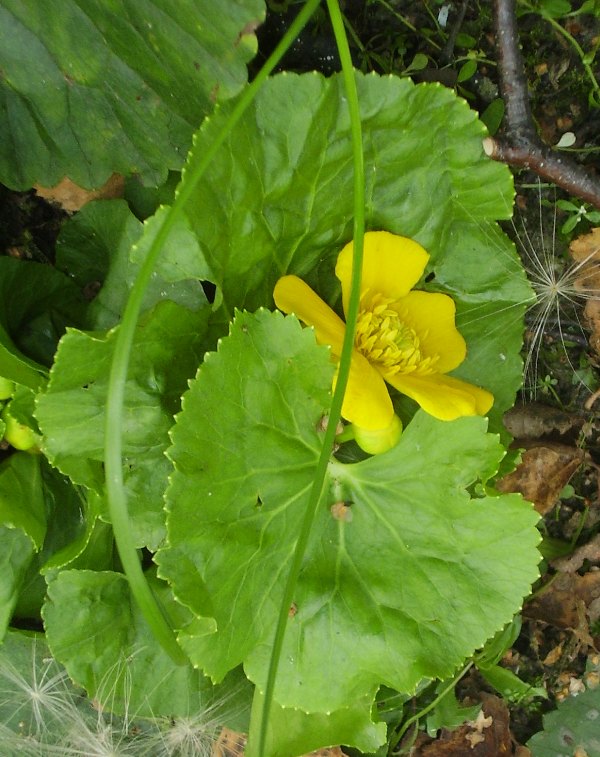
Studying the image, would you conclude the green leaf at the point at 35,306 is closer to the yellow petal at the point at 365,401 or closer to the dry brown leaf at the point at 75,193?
the dry brown leaf at the point at 75,193

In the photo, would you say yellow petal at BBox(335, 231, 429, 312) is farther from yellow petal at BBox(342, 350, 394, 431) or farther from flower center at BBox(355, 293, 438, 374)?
yellow petal at BBox(342, 350, 394, 431)

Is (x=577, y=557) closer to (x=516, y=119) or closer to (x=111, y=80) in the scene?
(x=516, y=119)

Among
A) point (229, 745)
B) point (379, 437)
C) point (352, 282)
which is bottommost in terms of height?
point (229, 745)

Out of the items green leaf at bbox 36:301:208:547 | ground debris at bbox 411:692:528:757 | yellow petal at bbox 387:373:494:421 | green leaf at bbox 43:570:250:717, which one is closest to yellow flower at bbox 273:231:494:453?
yellow petal at bbox 387:373:494:421

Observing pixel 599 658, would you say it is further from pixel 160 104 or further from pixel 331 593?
pixel 160 104

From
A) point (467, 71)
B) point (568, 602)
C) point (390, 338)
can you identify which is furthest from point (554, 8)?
point (568, 602)

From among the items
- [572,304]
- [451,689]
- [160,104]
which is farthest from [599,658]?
[160,104]

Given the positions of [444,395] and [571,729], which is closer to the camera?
[444,395]
